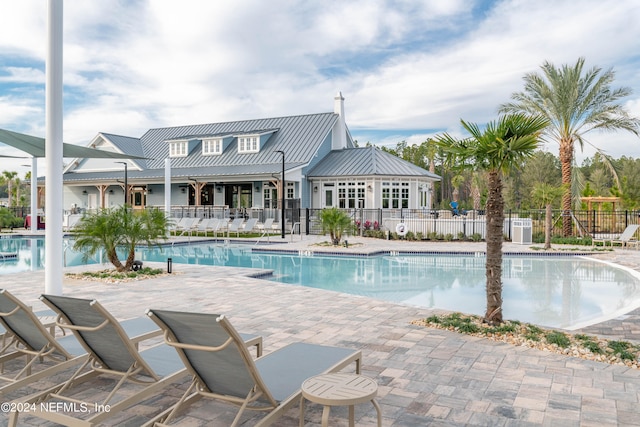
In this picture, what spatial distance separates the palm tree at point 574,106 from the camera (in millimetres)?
20703

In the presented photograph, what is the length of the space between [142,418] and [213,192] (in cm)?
2898

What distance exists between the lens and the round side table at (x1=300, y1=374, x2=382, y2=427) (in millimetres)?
2727

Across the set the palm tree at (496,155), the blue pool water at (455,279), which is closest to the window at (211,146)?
the blue pool water at (455,279)

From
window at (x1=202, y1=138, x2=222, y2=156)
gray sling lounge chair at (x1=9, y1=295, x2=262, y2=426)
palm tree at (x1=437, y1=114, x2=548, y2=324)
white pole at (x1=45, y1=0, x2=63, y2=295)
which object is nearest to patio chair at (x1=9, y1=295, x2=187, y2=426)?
gray sling lounge chair at (x1=9, y1=295, x2=262, y2=426)

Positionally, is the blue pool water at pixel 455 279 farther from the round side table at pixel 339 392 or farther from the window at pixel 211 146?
the window at pixel 211 146

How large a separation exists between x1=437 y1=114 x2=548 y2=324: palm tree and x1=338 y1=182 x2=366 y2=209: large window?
2156cm

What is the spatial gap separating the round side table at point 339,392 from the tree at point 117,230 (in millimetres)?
8829

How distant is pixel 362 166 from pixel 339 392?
25.6m

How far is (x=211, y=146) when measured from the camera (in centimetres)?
3266

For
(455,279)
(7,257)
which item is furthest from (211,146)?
(455,279)

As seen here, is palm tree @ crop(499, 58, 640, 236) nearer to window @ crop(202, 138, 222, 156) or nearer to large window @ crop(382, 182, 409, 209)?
large window @ crop(382, 182, 409, 209)

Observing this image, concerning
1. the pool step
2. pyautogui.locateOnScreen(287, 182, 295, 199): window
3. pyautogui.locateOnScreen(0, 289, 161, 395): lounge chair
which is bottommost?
the pool step

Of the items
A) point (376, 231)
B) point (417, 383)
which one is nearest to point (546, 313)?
point (417, 383)

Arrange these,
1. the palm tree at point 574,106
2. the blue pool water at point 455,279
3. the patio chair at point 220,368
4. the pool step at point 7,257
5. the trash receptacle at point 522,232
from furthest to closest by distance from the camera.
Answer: the palm tree at point 574,106 → the trash receptacle at point 522,232 → the pool step at point 7,257 → the blue pool water at point 455,279 → the patio chair at point 220,368
